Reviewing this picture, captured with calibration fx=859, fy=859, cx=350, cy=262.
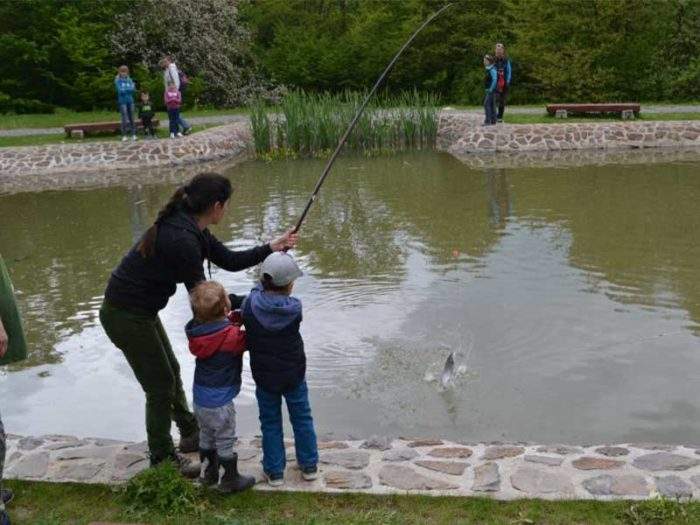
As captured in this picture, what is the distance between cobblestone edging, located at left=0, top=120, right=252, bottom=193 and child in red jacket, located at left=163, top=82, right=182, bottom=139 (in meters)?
0.48

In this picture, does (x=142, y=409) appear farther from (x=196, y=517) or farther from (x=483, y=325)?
(x=483, y=325)

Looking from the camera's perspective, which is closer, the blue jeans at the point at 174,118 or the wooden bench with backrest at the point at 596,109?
the blue jeans at the point at 174,118

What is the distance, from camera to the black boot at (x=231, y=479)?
3666mm

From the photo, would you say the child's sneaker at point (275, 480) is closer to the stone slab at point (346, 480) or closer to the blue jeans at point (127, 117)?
the stone slab at point (346, 480)

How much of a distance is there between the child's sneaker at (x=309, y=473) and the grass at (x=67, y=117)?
18.0 metres

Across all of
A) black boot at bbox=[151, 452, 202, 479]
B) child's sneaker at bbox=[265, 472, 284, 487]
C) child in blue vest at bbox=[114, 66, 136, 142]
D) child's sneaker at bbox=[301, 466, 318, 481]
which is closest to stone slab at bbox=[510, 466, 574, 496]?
child's sneaker at bbox=[301, 466, 318, 481]

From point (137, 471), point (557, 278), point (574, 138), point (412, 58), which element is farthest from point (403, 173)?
point (412, 58)

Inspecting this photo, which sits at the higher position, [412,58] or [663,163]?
[412,58]

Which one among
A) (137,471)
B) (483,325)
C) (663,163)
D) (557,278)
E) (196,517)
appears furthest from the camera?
(663,163)

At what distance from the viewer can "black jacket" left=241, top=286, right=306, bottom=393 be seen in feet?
11.9

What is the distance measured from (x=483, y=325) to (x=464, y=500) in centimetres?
298

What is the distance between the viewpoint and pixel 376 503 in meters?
3.59

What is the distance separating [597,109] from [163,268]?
16103 millimetres

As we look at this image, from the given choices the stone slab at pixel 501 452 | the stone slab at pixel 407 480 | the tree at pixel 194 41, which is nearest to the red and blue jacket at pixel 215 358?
the stone slab at pixel 407 480
